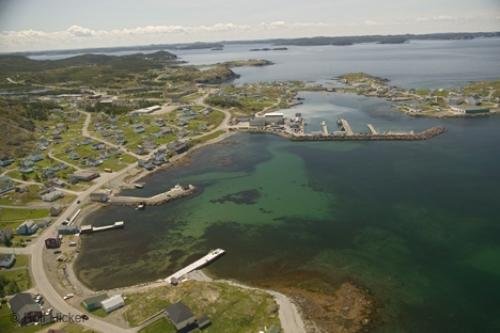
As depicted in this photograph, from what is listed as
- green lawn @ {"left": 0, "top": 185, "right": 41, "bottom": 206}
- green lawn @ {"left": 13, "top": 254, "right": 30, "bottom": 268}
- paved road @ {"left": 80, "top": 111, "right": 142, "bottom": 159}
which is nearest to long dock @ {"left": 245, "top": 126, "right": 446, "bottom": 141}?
paved road @ {"left": 80, "top": 111, "right": 142, "bottom": 159}

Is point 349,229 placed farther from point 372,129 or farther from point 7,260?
point 372,129

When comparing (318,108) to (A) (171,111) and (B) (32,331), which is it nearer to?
(A) (171,111)

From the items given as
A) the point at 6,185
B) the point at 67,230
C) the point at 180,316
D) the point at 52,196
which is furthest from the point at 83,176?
the point at 180,316

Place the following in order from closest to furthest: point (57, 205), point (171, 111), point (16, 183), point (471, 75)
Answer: point (57, 205), point (16, 183), point (171, 111), point (471, 75)

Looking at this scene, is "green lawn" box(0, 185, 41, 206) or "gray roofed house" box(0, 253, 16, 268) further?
"green lawn" box(0, 185, 41, 206)

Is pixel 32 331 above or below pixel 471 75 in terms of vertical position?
below

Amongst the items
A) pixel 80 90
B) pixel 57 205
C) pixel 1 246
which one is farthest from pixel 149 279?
pixel 80 90

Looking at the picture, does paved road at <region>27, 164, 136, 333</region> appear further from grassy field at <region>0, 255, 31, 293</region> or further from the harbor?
the harbor
